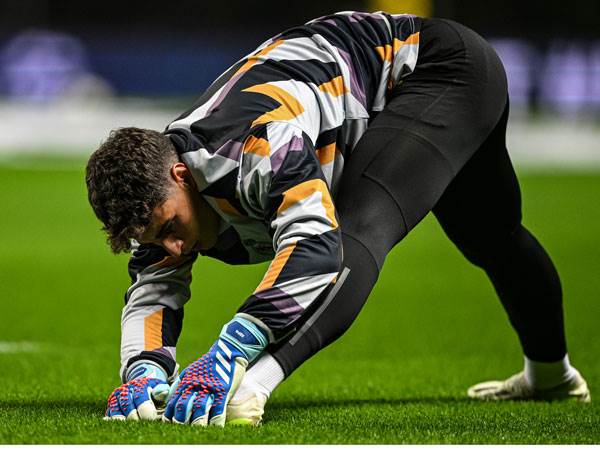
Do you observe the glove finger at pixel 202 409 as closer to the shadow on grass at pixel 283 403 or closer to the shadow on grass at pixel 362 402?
the shadow on grass at pixel 283 403

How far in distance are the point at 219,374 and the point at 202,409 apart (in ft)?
0.31

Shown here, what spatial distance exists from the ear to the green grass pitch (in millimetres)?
602

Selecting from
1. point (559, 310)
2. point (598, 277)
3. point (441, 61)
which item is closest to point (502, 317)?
point (598, 277)

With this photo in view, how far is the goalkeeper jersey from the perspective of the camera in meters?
2.77

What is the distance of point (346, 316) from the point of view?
9.52 ft

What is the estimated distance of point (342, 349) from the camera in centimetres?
517

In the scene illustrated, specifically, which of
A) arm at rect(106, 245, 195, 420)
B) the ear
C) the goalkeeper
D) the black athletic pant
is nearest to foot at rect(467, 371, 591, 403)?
the black athletic pant

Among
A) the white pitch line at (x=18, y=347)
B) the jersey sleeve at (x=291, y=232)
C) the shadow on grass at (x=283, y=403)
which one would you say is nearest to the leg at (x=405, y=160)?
the jersey sleeve at (x=291, y=232)

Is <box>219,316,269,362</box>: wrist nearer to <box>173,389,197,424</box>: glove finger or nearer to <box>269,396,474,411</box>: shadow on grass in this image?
<box>173,389,197,424</box>: glove finger

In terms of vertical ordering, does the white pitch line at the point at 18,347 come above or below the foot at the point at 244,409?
below

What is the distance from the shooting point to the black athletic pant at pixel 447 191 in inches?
116

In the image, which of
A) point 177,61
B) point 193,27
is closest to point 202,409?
point 177,61

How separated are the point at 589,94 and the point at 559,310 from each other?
545 inches

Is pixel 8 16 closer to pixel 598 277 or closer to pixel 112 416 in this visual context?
pixel 598 277
